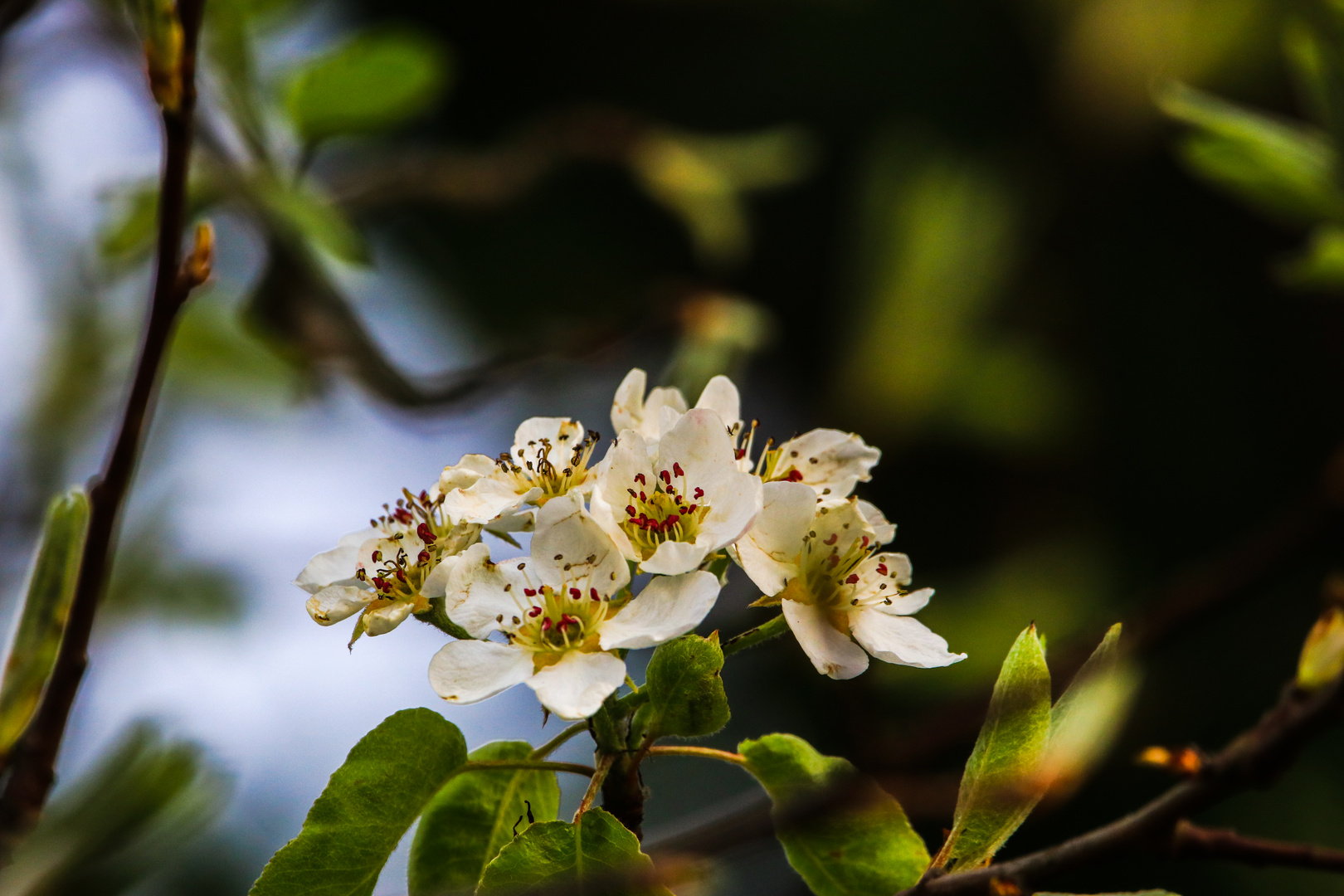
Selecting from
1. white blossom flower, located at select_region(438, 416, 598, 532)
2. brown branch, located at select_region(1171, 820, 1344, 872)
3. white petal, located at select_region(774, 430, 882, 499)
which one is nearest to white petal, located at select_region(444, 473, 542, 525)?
white blossom flower, located at select_region(438, 416, 598, 532)

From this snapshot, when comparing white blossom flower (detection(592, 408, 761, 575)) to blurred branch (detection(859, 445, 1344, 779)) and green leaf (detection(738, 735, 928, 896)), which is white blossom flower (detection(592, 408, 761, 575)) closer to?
green leaf (detection(738, 735, 928, 896))

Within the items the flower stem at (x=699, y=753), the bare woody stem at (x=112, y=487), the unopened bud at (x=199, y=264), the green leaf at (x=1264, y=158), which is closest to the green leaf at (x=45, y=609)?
the bare woody stem at (x=112, y=487)

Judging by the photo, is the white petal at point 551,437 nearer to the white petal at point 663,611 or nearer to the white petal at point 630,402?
the white petal at point 630,402

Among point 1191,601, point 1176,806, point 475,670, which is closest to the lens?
point 1176,806

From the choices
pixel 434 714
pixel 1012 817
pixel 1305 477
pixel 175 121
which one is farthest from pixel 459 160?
pixel 1305 477

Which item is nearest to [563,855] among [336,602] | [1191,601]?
[336,602]

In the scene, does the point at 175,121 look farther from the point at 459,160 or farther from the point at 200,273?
the point at 459,160

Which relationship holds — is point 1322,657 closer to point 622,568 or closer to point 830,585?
point 830,585
